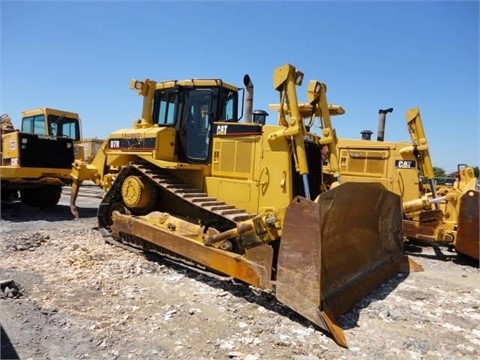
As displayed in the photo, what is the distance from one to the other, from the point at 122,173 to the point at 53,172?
156 inches

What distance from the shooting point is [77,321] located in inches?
155

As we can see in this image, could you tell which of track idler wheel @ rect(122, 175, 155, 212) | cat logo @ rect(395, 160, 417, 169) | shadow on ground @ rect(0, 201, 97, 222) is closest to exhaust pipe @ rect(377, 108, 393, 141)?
cat logo @ rect(395, 160, 417, 169)

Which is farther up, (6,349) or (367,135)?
(367,135)

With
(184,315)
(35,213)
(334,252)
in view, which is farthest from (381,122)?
(35,213)

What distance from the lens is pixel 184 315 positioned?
4215mm

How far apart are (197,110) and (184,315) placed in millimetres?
3244

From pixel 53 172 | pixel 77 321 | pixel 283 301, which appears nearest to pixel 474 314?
pixel 283 301

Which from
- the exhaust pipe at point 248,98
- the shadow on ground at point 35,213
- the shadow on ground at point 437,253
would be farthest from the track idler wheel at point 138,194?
the shadow on ground at point 437,253

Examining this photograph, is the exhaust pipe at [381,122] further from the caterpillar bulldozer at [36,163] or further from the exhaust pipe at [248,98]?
the caterpillar bulldozer at [36,163]

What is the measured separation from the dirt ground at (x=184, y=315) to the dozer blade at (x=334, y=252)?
194 mm

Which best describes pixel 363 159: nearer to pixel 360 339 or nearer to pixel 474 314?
pixel 474 314

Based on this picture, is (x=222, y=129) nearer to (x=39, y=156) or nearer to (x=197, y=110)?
(x=197, y=110)

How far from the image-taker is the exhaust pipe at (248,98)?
6074 mm

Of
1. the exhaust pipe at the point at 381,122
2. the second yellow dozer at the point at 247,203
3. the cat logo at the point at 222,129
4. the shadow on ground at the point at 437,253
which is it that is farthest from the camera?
the exhaust pipe at the point at 381,122
